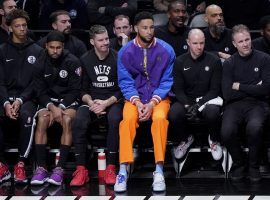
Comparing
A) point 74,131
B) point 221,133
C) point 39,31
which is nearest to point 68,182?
point 74,131

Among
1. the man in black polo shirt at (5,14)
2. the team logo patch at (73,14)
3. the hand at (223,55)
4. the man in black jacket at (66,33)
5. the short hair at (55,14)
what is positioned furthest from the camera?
the team logo patch at (73,14)

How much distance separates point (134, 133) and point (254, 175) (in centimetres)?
124

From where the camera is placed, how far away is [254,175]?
7.89 meters

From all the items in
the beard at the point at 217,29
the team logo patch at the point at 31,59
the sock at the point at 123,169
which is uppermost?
the beard at the point at 217,29

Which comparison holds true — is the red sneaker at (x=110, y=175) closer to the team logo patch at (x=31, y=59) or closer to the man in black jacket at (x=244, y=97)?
the man in black jacket at (x=244, y=97)

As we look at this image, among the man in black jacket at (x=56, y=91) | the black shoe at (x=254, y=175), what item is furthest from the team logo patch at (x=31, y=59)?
the black shoe at (x=254, y=175)

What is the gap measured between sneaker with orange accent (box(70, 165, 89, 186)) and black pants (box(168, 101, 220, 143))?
987 mm

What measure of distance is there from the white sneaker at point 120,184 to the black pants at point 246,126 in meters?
1.06

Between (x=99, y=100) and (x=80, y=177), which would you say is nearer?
(x=80, y=177)

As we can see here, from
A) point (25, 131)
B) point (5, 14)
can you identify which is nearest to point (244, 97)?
point (25, 131)

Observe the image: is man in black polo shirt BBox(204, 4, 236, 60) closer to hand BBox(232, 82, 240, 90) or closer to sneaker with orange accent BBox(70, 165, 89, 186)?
hand BBox(232, 82, 240, 90)

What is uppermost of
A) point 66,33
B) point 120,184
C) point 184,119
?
point 66,33

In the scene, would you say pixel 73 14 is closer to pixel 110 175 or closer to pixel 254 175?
pixel 110 175

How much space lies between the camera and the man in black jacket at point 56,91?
812 centimetres
